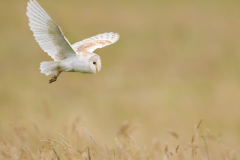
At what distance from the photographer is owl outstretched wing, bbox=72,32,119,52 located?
1876mm

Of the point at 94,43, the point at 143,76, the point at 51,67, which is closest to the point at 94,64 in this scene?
the point at 51,67

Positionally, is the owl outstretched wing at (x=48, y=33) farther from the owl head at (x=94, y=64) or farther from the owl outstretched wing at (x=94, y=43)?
the owl outstretched wing at (x=94, y=43)

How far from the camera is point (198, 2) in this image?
40.9 ft

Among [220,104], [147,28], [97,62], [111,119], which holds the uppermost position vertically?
[97,62]

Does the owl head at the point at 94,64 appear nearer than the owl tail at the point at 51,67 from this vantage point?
Yes

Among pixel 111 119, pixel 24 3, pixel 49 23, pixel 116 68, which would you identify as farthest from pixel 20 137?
pixel 24 3

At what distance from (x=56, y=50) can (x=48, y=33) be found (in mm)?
110

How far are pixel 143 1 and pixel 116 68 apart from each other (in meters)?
4.39

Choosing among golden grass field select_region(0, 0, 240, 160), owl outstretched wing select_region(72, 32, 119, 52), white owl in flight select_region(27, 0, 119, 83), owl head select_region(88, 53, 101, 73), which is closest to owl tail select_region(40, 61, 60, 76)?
white owl in flight select_region(27, 0, 119, 83)

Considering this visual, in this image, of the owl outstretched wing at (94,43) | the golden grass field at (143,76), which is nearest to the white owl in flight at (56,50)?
the owl outstretched wing at (94,43)

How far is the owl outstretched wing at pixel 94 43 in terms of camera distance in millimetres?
1876

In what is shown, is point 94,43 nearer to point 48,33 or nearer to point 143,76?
point 48,33

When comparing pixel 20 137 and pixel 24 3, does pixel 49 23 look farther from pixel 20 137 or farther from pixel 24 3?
pixel 24 3

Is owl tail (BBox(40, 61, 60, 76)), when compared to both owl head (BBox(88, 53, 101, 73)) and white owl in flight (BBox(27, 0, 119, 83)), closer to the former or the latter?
white owl in flight (BBox(27, 0, 119, 83))
